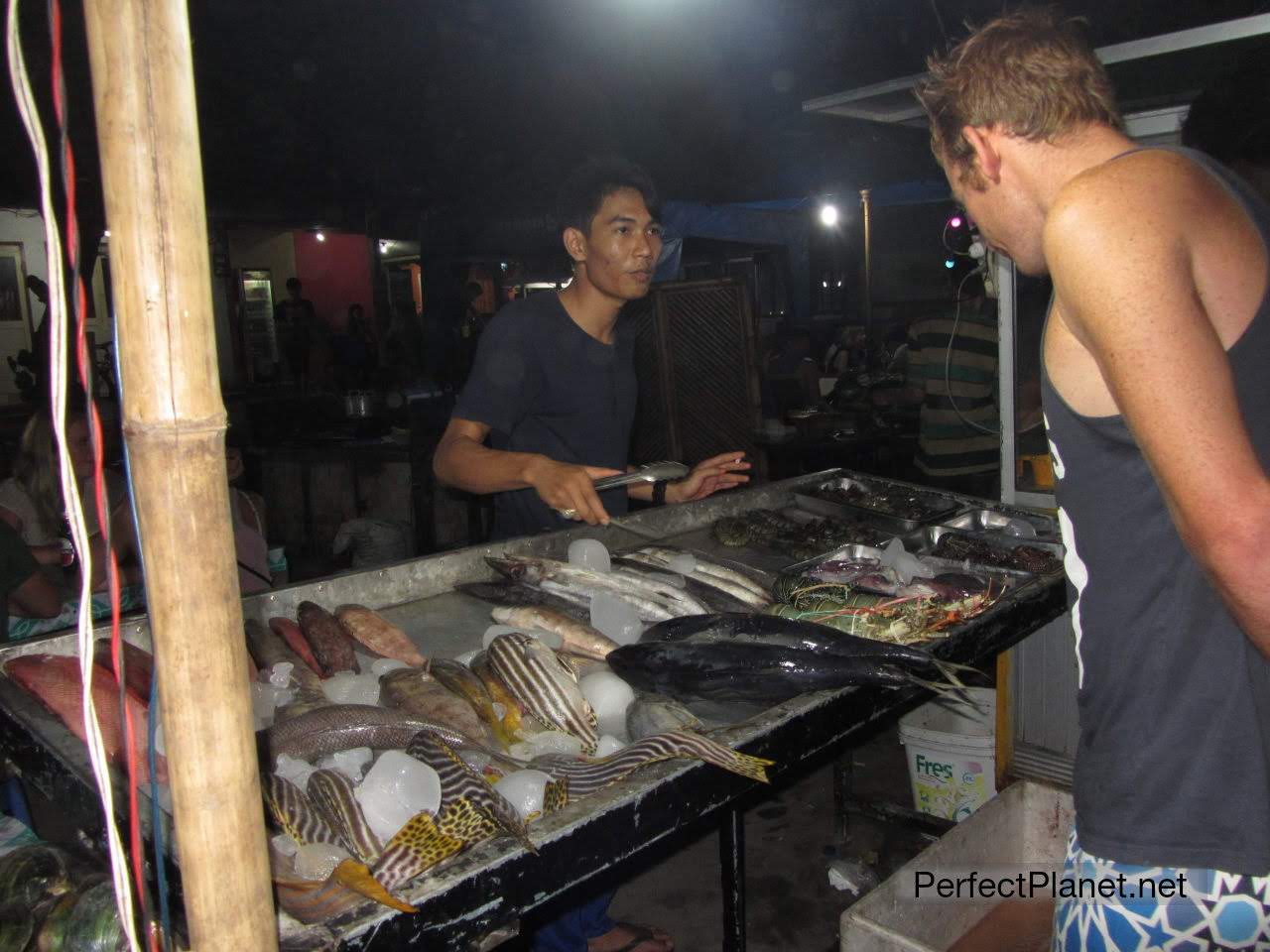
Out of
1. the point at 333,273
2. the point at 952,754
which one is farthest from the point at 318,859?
the point at 333,273

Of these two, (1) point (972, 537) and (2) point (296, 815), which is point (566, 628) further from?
(1) point (972, 537)

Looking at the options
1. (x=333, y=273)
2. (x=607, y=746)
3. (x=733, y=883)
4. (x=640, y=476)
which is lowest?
(x=733, y=883)

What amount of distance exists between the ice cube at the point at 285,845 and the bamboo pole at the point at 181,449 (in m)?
0.44

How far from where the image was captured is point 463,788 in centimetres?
165

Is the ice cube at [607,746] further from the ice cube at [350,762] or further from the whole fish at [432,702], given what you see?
the ice cube at [350,762]

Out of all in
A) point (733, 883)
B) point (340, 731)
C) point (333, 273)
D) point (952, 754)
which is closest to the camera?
point (340, 731)

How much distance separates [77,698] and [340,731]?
0.64m

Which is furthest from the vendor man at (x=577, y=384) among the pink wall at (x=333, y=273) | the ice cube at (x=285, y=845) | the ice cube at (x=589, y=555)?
the pink wall at (x=333, y=273)

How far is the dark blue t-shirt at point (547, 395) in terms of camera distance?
356 centimetres

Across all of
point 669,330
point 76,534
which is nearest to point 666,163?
point 669,330

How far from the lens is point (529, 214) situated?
9.83 metres

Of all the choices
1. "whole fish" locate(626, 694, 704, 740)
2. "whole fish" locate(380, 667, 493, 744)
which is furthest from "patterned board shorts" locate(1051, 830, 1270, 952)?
"whole fish" locate(380, 667, 493, 744)

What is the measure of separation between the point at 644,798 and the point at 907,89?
3661 mm

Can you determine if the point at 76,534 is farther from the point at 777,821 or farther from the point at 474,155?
the point at 474,155
